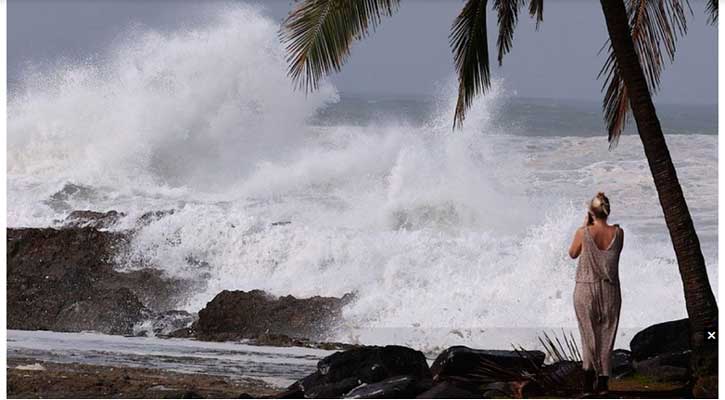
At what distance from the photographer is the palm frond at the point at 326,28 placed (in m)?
8.03

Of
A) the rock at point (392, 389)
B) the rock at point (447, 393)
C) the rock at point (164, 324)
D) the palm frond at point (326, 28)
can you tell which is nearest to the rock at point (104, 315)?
the rock at point (164, 324)

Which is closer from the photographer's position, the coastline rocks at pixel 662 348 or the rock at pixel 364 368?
the coastline rocks at pixel 662 348

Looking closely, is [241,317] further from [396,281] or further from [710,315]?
[710,315]

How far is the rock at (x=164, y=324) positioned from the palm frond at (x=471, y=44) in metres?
6.41

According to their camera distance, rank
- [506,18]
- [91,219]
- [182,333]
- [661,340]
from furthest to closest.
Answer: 1. [91,219]
2. [182,333]
3. [506,18]
4. [661,340]

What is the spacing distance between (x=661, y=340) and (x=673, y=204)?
175 centimetres

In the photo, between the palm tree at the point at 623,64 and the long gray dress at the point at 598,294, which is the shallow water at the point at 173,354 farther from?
the long gray dress at the point at 598,294

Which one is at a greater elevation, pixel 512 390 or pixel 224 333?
pixel 224 333

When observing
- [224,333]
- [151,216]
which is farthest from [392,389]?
[151,216]

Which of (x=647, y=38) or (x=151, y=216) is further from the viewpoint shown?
(x=151, y=216)

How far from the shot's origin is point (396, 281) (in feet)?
49.7

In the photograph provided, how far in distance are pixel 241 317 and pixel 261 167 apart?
649 cm

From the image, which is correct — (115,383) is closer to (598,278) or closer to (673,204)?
(598,278)

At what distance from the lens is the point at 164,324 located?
14383 mm
